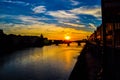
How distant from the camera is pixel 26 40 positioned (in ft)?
645

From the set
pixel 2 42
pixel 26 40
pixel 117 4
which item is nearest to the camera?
pixel 117 4

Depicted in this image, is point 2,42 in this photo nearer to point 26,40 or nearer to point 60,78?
point 26,40

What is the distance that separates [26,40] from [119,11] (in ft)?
630

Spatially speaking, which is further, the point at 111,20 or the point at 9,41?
the point at 9,41

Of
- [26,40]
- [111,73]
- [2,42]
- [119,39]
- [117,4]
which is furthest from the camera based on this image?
[26,40]

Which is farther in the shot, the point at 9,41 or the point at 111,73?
the point at 9,41

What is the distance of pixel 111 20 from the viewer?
742cm

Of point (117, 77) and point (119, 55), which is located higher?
point (119, 55)

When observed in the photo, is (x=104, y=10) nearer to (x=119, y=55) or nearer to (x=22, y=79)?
(x=119, y=55)

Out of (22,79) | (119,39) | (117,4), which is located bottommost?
(22,79)

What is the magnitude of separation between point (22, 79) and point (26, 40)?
529ft

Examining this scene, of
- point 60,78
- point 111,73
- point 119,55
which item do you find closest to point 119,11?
point 119,55

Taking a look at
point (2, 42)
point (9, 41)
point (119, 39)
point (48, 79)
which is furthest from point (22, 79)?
point (9, 41)

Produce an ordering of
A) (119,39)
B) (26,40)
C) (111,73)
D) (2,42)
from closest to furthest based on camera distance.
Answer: (111,73) < (119,39) < (2,42) < (26,40)
